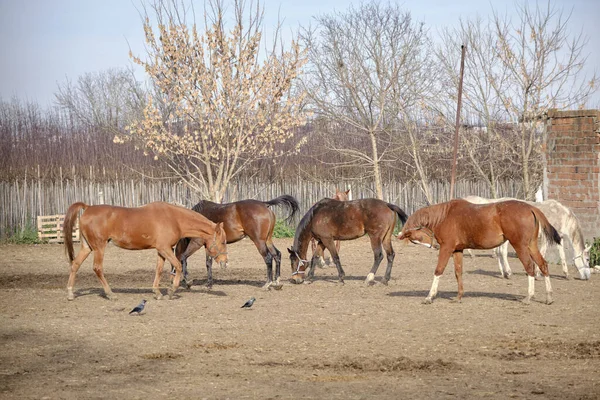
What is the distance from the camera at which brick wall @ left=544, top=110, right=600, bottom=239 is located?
16.7m

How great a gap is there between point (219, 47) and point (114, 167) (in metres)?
5.65

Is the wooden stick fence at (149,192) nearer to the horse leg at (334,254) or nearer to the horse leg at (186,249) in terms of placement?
the horse leg at (186,249)

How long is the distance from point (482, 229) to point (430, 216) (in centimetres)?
83

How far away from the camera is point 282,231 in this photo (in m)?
24.2

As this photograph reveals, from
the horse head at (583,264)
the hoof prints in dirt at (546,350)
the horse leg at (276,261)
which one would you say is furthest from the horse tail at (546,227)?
the horse leg at (276,261)

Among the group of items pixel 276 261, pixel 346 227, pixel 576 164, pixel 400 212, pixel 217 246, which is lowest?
pixel 276 261

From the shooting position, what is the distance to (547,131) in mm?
17281

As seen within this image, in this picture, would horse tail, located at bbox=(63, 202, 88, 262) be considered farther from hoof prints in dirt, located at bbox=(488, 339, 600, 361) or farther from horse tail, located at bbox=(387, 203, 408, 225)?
hoof prints in dirt, located at bbox=(488, 339, 600, 361)

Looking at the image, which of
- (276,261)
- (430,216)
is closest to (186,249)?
(276,261)

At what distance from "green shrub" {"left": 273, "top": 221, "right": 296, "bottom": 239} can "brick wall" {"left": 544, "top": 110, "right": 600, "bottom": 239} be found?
9.09 m

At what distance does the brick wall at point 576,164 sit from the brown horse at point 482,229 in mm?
5782

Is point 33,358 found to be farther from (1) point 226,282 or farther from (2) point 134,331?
(1) point 226,282

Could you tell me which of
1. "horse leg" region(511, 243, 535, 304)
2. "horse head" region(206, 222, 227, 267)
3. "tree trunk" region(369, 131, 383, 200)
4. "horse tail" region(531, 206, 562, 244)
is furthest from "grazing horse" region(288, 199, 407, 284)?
"tree trunk" region(369, 131, 383, 200)

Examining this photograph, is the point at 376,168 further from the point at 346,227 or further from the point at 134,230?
the point at 134,230
